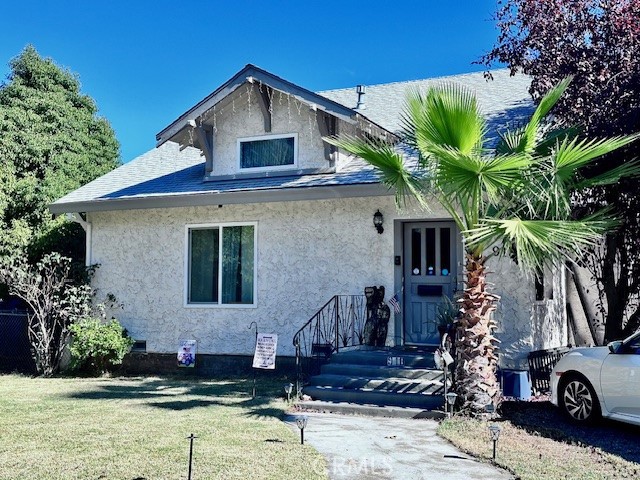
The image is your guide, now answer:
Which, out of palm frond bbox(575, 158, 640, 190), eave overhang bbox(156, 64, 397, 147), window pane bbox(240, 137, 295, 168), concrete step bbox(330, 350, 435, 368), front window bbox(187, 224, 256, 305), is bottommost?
concrete step bbox(330, 350, 435, 368)

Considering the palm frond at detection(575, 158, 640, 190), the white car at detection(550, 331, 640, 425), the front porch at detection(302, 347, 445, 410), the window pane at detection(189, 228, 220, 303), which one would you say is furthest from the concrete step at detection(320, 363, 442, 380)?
the window pane at detection(189, 228, 220, 303)

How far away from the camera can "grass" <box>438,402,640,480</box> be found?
6.12m

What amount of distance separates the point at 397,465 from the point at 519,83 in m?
10.8

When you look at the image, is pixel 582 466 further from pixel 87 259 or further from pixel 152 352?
pixel 87 259

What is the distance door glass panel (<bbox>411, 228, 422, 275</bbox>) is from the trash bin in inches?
99.4

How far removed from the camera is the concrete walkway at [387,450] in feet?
19.9

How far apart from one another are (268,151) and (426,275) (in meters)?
4.09

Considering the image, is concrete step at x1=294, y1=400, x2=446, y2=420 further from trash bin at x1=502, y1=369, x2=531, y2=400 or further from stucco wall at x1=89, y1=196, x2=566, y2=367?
stucco wall at x1=89, y1=196, x2=566, y2=367

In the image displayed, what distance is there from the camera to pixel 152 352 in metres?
13.4

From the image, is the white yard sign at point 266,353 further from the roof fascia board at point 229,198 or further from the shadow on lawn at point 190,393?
the roof fascia board at point 229,198

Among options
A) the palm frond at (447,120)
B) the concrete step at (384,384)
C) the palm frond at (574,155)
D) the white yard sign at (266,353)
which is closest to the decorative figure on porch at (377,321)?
the concrete step at (384,384)

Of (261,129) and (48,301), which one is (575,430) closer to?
(261,129)

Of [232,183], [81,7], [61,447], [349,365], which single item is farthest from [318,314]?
[81,7]

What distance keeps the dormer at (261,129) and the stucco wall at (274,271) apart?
3.16ft
